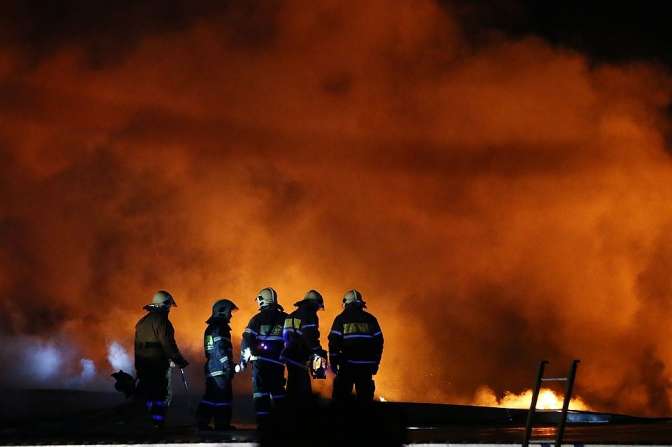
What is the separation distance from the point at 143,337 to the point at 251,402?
8.33 meters

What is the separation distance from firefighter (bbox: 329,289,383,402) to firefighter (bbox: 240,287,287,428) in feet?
2.62

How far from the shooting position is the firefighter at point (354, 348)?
1350 cm

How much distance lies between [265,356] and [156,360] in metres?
1.61

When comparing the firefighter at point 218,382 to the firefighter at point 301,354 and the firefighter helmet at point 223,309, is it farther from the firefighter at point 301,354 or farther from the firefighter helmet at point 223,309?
the firefighter at point 301,354

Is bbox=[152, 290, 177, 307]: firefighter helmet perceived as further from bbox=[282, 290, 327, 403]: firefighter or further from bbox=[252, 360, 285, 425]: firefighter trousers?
bbox=[282, 290, 327, 403]: firefighter

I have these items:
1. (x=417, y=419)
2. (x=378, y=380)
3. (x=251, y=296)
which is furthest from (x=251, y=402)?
(x=378, y=380)

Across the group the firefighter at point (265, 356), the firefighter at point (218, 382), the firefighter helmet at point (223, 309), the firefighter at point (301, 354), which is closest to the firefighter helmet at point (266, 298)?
the firefighter at point (265, 356)

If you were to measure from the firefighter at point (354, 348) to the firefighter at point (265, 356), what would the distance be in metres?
0.80

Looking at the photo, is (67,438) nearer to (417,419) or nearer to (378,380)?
(417,419)

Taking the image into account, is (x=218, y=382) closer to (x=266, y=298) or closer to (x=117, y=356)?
(x=266, y=298)

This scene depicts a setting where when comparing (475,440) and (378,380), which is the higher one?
(378,380)

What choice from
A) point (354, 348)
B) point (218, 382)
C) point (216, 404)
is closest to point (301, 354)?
point (354, 348)

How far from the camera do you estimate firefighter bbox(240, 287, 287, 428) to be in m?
13.5

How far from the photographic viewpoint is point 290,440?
4.57m
